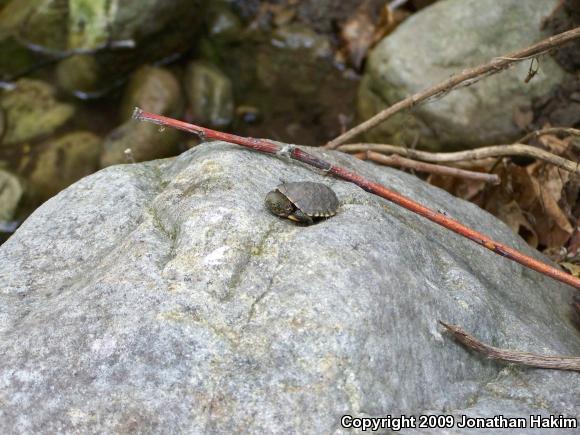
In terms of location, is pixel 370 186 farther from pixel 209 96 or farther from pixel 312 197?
pixel 209 96

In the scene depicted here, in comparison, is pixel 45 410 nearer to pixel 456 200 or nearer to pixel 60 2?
pixel 456 200

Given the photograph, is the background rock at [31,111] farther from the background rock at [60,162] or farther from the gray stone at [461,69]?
the gray stone at [461,69]

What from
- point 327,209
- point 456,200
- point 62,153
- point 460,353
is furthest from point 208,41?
point 460,353

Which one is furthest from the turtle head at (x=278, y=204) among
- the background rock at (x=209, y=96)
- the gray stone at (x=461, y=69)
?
the background rock at (x=209, y=96)

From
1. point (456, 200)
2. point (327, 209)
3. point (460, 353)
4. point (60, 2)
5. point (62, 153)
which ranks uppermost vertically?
point (327, 209)

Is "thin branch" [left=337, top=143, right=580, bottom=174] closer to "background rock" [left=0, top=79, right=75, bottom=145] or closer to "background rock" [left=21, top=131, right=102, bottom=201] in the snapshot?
"background rock" [left=21, top=131, right=102, bottom=201]

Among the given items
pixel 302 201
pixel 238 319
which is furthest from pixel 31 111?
pixel 238 319
